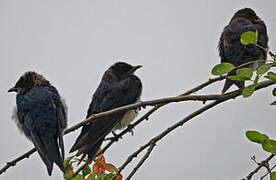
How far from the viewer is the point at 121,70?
13.1ft

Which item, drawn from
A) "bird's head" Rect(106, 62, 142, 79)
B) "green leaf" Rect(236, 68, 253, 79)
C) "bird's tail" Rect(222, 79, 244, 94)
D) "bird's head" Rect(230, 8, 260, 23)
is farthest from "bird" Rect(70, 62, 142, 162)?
"green leaf" Rect(236, 68, 253, 79)

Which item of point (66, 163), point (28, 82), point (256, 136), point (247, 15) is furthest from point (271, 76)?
Answer: point (28, 82)

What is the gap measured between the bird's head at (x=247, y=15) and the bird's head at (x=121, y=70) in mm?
1003

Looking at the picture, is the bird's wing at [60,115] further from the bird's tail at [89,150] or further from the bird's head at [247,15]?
the bird's head at [247,15]

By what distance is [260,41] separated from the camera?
10.5 ft

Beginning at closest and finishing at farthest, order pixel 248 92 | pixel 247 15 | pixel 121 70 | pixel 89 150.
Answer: pixel 248 92
pixel 89 150
pixel 247 15
pixel 121 70

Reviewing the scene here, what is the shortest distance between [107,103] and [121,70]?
594 mm

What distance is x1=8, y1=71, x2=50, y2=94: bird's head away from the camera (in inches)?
138

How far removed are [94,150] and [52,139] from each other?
61 centimetres

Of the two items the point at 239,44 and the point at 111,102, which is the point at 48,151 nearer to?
the point at 111,102

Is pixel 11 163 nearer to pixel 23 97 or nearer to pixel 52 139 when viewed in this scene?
pixel 52 139

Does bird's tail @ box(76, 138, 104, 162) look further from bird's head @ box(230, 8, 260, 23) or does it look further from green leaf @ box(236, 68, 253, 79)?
bird's head @ box(230, 8, 260, 23)

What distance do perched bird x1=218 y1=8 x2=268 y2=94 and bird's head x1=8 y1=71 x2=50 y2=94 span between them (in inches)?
59.7

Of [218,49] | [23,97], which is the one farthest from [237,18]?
[23,97]
